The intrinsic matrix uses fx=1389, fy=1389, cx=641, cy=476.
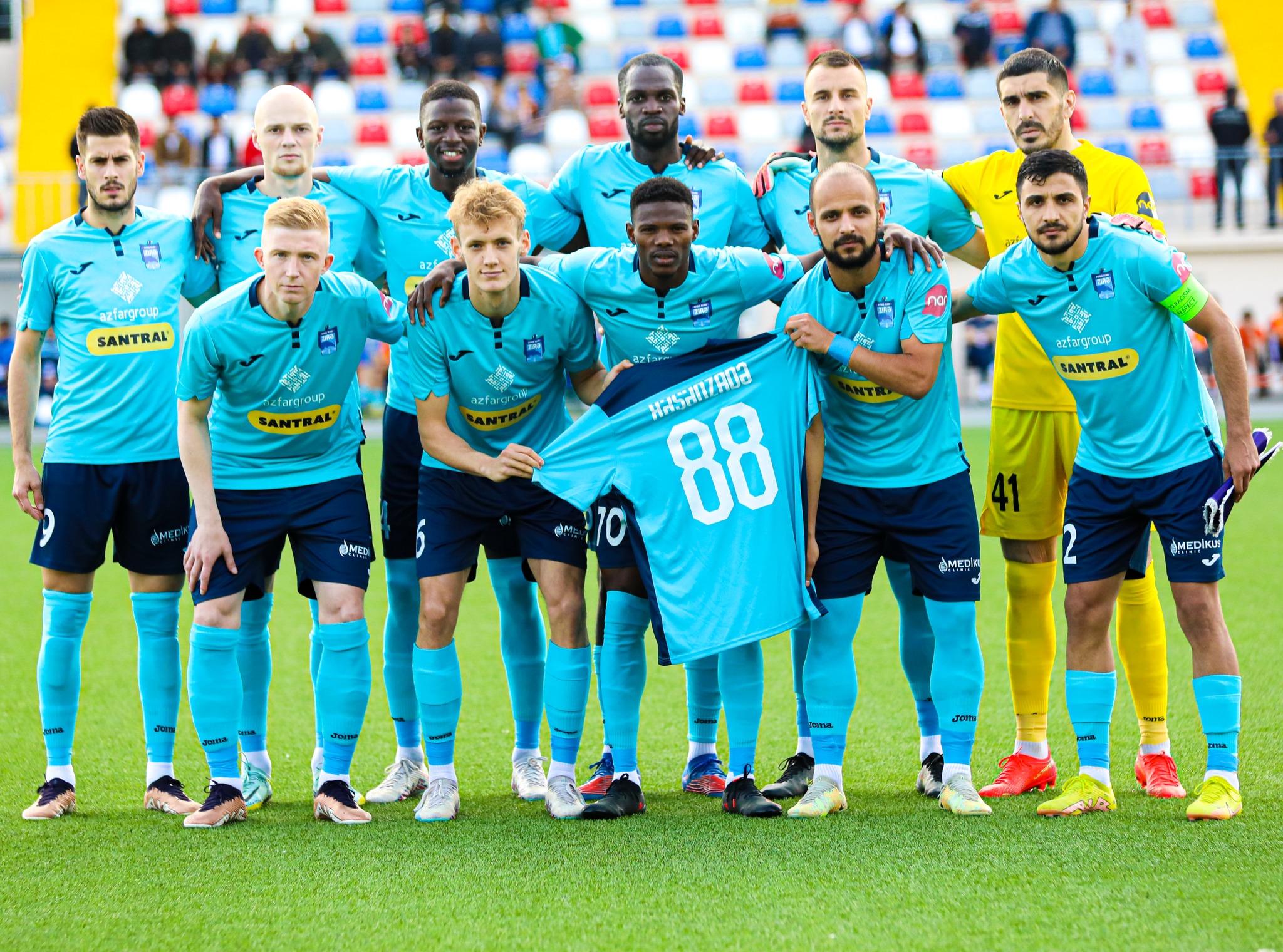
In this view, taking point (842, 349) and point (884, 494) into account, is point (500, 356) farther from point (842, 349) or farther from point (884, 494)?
point (884, 494)

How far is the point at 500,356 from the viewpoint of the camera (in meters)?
4.50

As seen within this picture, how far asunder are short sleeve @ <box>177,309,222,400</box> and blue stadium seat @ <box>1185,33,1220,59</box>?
74.0ft

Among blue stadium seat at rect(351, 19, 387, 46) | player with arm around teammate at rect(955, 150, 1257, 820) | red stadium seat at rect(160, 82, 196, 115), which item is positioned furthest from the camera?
blue stadium seat at rect(351, 19, 387, 46)

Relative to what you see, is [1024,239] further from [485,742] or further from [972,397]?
[972,397]

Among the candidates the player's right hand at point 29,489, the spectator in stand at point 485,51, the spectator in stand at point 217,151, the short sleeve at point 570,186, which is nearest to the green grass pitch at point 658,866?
the player's right hand at point 29,489

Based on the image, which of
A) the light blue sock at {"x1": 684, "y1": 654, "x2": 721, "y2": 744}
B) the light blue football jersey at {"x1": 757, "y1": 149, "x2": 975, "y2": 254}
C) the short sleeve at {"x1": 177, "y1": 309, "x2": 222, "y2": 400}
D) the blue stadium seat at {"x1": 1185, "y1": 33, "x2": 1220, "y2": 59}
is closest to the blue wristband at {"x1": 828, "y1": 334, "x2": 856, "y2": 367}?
the light blue football jersey at {"x1": 757, "y1": 149, "x2": 975, "y2": 254}

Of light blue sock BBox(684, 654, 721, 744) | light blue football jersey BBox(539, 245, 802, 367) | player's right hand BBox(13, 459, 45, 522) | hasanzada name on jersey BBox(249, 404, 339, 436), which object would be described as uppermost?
light blue football jersey BBox(539, 245, 802, 367)

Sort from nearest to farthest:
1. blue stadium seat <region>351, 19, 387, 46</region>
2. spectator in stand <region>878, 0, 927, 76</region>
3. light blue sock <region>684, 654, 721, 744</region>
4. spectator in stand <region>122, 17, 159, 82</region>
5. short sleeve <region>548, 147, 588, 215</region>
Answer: light blue sock <region>684, 654, 721, 744</region> → short sleeve <region>548, 147, 588, 215</region> → spectator in stand <region>122, 17, 159, 82</region> → spectator in stand <region>878, 0, 927, 76</region> → blue stadium seat <region>351, 19, 387, 46</region>

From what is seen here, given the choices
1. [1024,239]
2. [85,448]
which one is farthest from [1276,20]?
[85,448]

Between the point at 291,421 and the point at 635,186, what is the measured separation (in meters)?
1.49

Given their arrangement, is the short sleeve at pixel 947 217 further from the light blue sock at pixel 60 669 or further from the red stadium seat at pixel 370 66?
the red stadium seat at pixel 370 66

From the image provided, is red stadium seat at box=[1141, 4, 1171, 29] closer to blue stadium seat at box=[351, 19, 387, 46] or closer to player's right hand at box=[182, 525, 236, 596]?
blue stadium seat at box=[351, 19, 387, 46]

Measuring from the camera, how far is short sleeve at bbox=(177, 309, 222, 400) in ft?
14.3

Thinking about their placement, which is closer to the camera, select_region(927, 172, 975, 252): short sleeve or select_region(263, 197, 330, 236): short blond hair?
select_region(263, 197, 330, 236): short blond hair
